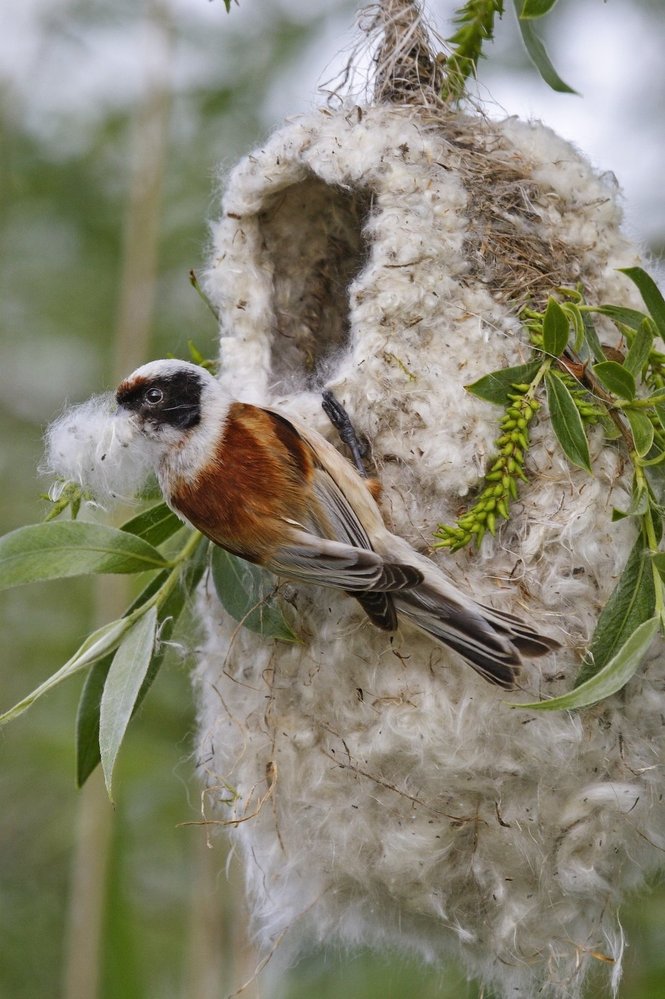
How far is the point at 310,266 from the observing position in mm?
2109

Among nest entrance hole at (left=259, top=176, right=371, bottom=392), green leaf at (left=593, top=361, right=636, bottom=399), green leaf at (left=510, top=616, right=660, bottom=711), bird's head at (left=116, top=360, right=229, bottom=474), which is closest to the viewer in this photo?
green leaf at (left=510, top=616, right=660, bottom=711)

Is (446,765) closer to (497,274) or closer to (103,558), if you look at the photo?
(103,558)

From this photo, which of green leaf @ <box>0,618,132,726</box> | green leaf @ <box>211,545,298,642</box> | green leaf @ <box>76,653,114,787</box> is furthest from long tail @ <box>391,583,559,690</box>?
green leaf @ <box>76,653,114,787</box>

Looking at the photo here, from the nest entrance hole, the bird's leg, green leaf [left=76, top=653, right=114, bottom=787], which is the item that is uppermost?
the nest entrance hole

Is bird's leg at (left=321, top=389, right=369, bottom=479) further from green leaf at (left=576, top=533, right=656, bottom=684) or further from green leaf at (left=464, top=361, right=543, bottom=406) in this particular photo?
green leaf at (left=576, top=533, right=656, bottom=684)

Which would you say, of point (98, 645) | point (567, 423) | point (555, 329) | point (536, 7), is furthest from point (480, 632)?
point (536, 7)

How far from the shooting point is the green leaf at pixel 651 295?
57.1 inches

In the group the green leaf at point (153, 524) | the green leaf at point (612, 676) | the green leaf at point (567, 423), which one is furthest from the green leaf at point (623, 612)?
the green leaf at point (153, 524)

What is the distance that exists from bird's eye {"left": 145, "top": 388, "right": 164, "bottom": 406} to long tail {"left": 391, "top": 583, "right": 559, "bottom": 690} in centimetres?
47

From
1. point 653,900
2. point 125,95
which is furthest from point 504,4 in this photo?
point 125,95

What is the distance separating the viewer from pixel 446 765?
1.54 meters

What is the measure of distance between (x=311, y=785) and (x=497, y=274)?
2.64 feet

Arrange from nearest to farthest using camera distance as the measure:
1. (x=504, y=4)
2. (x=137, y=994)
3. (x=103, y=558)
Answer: (x=103, y=558) → (x=504, y=4) → (x=137, y=994)

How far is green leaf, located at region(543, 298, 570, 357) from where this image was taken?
4.81ft
